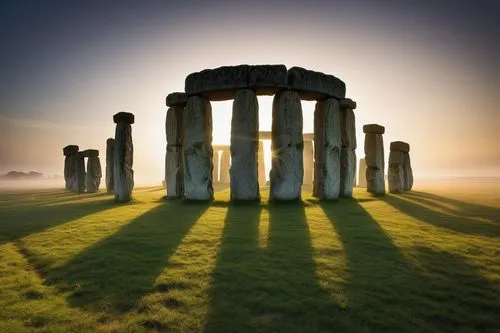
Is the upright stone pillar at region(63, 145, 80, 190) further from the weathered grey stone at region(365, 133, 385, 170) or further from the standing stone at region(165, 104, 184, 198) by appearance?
the weathered grey stone at region(365, 133, 385, 170)

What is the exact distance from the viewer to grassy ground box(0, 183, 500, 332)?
2.86m

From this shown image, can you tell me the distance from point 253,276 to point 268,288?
1.19 feet

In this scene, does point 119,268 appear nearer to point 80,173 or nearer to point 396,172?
point 396,172

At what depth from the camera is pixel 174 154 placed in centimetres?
1227

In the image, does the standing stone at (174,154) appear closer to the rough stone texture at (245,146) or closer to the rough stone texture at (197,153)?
the rough stone texture at (197,153)

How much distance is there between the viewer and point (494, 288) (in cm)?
337

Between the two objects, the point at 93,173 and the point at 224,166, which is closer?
the point at 93,173

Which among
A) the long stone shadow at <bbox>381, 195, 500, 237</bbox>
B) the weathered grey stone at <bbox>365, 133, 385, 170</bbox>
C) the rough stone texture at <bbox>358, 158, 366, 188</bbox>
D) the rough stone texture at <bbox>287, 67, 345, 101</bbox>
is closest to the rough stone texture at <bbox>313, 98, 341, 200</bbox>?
the rough stone texture at <bbox>287, 67, 345, 101</bbox>

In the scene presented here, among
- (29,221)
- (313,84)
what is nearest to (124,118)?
(29,221)

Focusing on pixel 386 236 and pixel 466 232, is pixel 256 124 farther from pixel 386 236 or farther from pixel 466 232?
pixel 466 232

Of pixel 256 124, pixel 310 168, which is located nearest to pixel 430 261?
pixel 256 124

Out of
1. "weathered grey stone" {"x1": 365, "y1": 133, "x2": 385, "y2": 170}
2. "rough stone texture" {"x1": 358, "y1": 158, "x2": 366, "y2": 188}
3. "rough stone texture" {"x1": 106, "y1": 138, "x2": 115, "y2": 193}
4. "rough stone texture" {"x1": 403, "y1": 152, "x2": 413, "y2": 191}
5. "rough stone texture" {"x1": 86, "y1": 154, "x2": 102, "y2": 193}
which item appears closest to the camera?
"weathered grey stone" {"x1": 365, "y1": 133, "x2": 385, "y2": 170}

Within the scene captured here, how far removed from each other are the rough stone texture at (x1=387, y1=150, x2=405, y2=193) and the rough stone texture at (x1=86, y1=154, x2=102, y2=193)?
1664 centimetres

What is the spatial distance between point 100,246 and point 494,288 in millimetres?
5591
